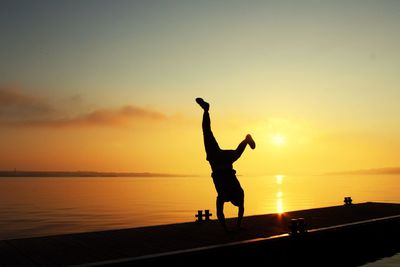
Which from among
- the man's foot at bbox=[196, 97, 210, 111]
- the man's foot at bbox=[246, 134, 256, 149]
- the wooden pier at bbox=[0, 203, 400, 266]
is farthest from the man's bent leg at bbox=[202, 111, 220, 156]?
the wooden pier at bbox=[0, 203, 400, 266]

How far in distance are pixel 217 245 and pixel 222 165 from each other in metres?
3.81

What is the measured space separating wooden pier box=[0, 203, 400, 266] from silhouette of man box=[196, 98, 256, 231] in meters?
1.29

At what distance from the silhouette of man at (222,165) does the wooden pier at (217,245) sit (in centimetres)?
129

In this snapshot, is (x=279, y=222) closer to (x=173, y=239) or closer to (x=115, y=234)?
(x=173, y=239)

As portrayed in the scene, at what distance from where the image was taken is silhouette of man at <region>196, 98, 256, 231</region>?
13.3 metres

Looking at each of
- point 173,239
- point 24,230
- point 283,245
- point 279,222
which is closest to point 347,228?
point 279,222

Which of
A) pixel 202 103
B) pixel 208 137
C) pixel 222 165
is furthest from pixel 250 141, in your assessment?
pixel 202 103

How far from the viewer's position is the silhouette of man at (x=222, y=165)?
13.3m

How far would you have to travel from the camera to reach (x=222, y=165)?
44.1 ft

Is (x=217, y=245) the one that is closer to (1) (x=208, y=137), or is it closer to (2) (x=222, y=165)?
(2) (x=222, y=165)

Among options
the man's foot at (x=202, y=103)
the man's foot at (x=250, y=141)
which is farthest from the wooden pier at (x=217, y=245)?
the man's foot at (x=202, y=103)

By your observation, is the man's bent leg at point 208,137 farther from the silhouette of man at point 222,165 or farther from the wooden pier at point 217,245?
the wooden pier at point 217,245

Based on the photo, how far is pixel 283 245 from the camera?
1202 cm

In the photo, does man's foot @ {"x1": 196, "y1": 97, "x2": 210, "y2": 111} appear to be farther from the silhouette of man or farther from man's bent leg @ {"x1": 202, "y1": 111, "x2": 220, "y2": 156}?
man's bent leg @ {"x1": 202, "y1": 111, "x2": 220, "y2": 156}
